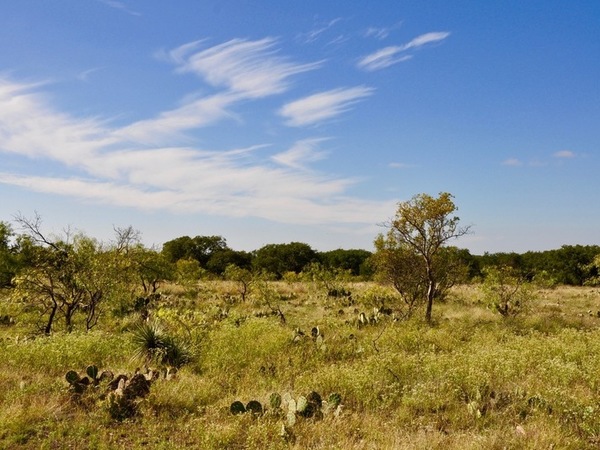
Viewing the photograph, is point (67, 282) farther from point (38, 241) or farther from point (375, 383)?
point (375, 383)

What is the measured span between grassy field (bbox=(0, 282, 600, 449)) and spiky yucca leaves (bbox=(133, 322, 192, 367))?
313 mm

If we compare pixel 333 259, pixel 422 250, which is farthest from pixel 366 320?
pixel 333 259

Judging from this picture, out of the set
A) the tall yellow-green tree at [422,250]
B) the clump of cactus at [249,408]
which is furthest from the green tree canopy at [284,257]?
the clump of cactus at [249,408]

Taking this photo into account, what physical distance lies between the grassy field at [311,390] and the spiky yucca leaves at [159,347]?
0.31 m

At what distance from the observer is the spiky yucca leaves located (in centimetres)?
1148

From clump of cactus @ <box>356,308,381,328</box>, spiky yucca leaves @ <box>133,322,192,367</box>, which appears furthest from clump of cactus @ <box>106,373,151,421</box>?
clump of cactus @ <box>356,308,381,328</box>

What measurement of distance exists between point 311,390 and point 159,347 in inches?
185

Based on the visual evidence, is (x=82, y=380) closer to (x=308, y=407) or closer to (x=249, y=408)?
(x=249, y=408)

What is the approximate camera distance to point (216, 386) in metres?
9.31

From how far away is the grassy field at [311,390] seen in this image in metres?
6.86

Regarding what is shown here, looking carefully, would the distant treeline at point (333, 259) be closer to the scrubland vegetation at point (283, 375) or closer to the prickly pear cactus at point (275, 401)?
the scrubland vegetation at point (283, 375)

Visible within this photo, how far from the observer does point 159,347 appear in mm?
11844

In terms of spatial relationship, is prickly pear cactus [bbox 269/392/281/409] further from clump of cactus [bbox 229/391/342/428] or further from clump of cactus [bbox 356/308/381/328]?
clump of cactus [bbox 356/308/381/328]

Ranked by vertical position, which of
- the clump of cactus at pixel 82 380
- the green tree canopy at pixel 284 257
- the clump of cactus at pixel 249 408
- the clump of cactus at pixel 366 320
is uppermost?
the green tree canopy at pixel 284 257
